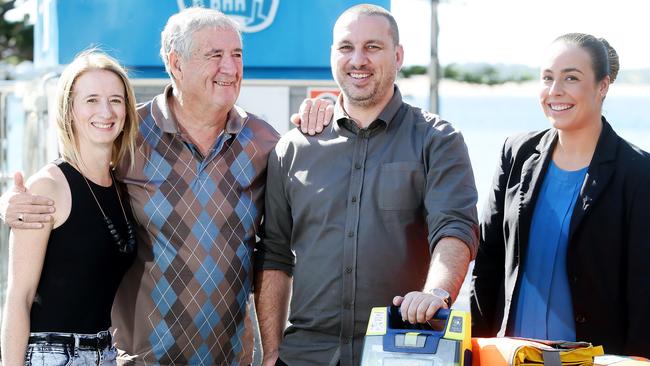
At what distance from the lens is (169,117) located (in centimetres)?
356

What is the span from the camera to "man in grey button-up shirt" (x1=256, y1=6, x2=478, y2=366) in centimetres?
319

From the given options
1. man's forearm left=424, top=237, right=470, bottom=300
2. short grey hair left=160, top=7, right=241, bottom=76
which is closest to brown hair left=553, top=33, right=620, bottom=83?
man's forearm left=424, top=237, right=470, bottom=300

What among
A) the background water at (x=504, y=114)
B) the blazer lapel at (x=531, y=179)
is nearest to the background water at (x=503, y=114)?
the background water at (x=504, y=114)

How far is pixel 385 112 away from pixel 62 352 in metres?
1.33

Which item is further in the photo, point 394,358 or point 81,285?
point 81,285

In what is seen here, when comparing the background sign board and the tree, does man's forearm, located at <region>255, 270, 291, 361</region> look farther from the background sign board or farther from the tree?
the tree

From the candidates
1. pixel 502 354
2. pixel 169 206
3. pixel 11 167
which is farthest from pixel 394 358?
pixel 11 167

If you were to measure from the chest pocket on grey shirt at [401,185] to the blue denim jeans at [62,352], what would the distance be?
41.8 inches

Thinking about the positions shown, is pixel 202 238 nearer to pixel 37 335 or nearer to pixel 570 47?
pixel 37 335

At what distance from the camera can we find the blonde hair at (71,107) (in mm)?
3241

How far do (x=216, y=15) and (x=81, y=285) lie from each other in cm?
112

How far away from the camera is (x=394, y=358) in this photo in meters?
2.56

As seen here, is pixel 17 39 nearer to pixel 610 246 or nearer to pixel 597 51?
pixel 597 51

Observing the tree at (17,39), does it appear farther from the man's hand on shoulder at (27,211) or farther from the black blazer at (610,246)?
the black blazer at (610,246)
